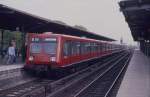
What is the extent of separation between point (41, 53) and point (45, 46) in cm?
46

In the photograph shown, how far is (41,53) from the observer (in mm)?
20766

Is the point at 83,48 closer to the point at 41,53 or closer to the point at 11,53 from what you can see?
the point at 11,53

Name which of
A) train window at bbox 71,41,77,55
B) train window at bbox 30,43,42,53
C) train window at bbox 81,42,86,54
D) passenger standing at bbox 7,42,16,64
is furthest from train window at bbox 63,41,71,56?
passenger standing at bbox 7,42,16,64

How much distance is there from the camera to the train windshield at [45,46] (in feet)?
67.5

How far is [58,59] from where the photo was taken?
20.1 metres

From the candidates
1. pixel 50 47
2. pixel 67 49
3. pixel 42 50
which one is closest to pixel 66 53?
pixel 67 49

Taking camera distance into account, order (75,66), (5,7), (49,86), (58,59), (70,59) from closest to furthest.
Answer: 1. (49,86)
2. (5,7)
3. (58,59)
4. (70,59)
5. (75,66)

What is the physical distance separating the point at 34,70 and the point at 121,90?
6092 millimetres

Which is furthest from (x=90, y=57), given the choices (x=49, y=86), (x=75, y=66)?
(x=49, y=86)

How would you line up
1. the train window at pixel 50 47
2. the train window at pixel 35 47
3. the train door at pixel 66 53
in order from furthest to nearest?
the train window at pixel 35 47, the train door at pixel 66 53, the train window at pixel 50 47

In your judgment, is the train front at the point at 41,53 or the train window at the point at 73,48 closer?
the train front at the point at 41,53

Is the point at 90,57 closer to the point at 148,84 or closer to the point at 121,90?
the point at 148,84

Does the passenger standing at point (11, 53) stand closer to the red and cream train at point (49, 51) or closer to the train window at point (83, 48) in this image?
the red and cream train at point (49, 51)

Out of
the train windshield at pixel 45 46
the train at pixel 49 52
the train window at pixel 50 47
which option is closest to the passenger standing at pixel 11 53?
the train at pixel 49 52
